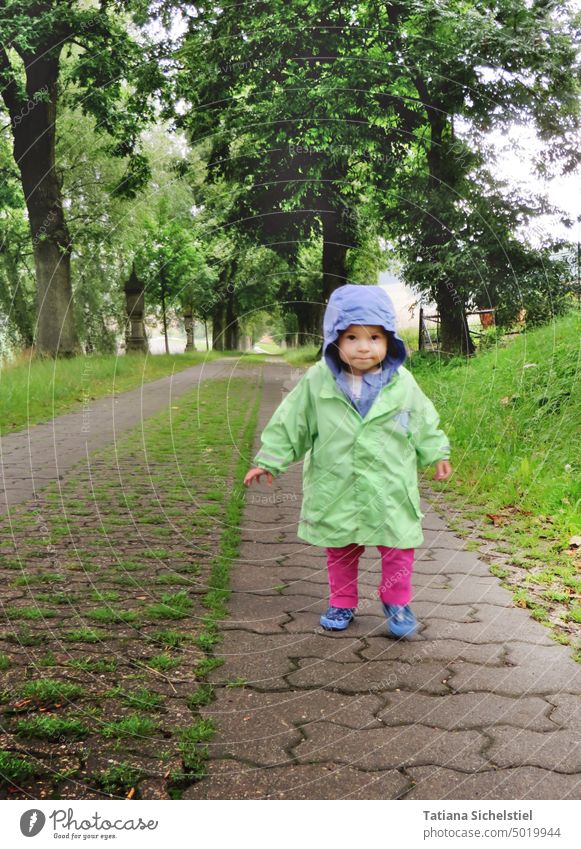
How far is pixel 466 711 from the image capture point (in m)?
2.73

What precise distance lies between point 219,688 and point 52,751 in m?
0.70

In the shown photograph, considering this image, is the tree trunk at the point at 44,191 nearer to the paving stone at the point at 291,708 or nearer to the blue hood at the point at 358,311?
the blue hood at the point at 358,311

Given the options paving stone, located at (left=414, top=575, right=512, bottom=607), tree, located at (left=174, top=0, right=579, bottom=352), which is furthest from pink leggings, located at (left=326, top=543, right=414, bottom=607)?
tree, located at (left=174, top=0, right=579, bottom=352)

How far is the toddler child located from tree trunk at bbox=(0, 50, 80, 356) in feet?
28.3

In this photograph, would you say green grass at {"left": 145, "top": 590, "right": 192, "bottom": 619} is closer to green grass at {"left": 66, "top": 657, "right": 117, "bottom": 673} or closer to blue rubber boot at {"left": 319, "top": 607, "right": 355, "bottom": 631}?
green grass at {"left": 66, "top": 657, "right": 117, "bottom": 673}

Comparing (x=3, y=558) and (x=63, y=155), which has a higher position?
(x=63, y=155)

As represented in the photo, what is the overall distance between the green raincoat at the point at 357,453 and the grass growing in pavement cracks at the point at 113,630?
0.84 meters

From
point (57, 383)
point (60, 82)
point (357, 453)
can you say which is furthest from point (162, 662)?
point (60, 82)

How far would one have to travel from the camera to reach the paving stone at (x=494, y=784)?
217 cm

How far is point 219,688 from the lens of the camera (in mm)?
2914

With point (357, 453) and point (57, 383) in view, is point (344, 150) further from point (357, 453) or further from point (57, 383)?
point (57, 383)

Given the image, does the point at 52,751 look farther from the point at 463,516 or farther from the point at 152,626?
the point at 463,516

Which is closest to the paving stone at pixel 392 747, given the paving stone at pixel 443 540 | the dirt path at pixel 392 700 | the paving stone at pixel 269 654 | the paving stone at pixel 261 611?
Result: the dirt path at pixel 392 700
